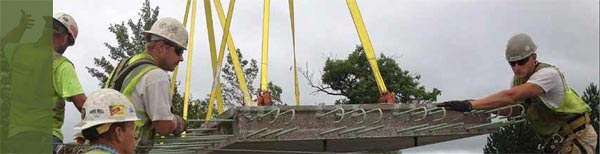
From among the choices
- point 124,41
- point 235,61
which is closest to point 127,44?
point 124,41

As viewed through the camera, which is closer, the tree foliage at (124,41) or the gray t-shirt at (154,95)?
the gray t-shirt at (154,95)

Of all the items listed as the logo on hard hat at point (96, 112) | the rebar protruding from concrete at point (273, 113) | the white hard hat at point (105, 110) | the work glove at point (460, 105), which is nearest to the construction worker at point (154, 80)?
the rebar protruding from concrete at point (273, 113)

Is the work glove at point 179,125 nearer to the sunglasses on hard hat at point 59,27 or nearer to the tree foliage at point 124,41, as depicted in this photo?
the sunglasses on hard hat at point 59,27

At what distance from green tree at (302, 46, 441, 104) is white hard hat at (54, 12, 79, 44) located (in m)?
26.4

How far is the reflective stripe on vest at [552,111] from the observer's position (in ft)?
17.6

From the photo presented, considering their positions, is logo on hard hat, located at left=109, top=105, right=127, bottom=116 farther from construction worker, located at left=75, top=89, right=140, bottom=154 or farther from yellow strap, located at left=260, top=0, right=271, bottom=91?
yellow strap, located at left=260, top=0, right=271, bottom=91

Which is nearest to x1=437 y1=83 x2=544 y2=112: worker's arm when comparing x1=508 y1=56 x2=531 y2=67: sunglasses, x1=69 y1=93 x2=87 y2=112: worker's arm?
x1=508 y1=56 x2=531 y2=67: sunglasses

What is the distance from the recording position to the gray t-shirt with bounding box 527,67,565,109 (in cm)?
519

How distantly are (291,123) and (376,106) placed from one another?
0.59 metres

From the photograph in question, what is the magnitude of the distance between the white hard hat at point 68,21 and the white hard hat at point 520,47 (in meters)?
2.81

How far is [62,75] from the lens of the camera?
4457mm

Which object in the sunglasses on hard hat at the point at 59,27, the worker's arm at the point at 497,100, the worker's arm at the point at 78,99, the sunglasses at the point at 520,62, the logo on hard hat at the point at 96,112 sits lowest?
the logo on hard hat at the point at 96,112

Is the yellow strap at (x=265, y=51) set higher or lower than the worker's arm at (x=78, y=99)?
higher

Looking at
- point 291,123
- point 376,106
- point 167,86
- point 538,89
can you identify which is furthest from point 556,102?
point 167,86
